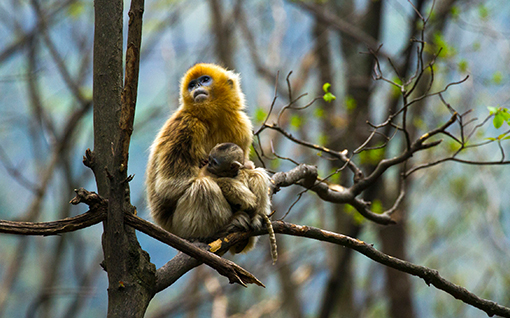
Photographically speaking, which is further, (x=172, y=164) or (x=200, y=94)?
(x=200, y=94)

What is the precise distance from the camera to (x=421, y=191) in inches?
523

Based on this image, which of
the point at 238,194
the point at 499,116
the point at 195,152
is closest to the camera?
the point at 499,116

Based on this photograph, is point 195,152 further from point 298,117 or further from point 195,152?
point 298,117

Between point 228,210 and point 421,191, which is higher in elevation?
point 421,191

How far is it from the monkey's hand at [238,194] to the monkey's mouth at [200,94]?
0.91 m

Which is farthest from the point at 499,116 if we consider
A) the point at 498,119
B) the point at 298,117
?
the point at 298,117

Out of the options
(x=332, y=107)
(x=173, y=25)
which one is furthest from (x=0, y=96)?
(x=332, y=107)

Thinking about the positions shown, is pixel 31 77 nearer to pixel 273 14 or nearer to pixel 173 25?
pixel 173 25

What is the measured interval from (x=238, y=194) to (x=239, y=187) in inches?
2.8

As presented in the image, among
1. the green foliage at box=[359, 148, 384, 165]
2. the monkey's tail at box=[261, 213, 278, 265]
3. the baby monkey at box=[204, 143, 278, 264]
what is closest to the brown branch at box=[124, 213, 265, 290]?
the monkey's tail at box=[261, 213, 278, 265]

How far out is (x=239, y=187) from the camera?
3777 mm

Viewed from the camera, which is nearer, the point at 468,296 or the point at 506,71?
the point at 468,296

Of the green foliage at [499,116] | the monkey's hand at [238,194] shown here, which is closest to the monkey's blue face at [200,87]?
the monkey's hand at [238,194]

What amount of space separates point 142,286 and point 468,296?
225 centimetres
